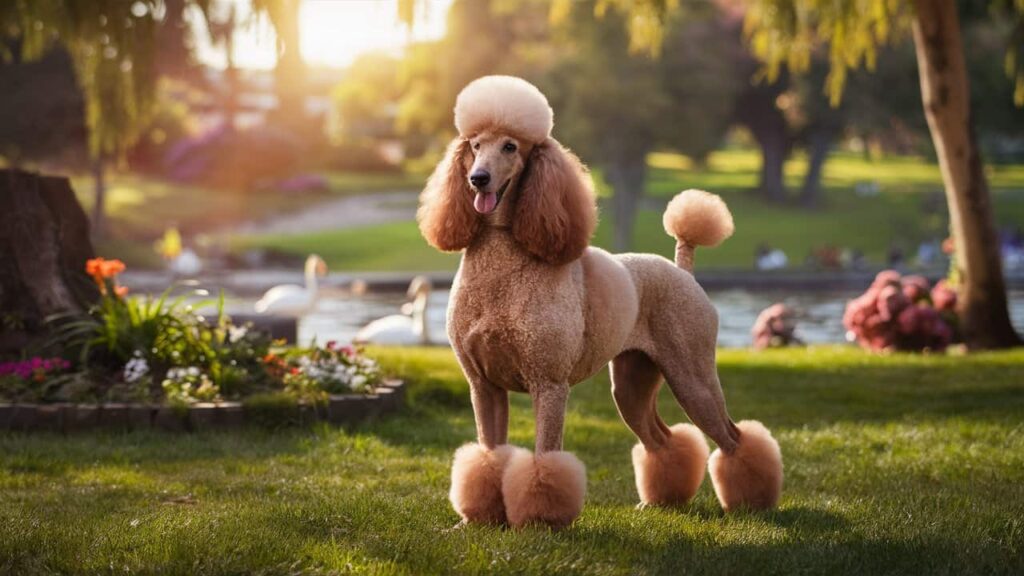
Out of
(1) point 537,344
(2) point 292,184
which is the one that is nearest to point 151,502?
(1) point 537,344

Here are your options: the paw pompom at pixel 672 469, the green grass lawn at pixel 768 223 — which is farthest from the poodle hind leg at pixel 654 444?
the green grass lawn at pixel 768 223

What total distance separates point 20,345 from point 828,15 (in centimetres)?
829

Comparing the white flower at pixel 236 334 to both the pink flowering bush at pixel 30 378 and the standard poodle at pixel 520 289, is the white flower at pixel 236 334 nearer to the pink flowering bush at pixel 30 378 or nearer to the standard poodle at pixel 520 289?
the pink flowering bush at pixel 30 378

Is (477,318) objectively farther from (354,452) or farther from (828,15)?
(828,15)

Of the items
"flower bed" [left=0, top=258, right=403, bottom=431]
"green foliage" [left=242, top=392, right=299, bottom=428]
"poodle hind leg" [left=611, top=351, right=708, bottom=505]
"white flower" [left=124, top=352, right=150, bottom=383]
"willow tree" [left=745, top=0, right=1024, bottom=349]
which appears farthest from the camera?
"willow tree" [left=745, top=0, right=1024, bottom=349]

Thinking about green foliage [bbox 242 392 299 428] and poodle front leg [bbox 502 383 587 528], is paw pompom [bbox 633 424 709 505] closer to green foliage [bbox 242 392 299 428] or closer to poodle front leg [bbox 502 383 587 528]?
poodle front leg [bbox 502 383 587 528]

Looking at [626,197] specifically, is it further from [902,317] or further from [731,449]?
[731,449]

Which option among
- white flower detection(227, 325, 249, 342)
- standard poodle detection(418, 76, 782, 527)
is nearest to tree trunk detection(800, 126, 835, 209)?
white flower detection(227, 325, 249, 342)

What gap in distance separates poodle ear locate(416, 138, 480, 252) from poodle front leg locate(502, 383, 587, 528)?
66 centimetres

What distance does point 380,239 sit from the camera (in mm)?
39688

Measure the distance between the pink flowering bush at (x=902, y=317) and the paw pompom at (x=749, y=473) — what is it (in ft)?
29.2

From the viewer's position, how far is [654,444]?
6.30 metres

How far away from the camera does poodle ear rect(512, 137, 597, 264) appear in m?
5.16

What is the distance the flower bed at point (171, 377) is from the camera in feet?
28.4
